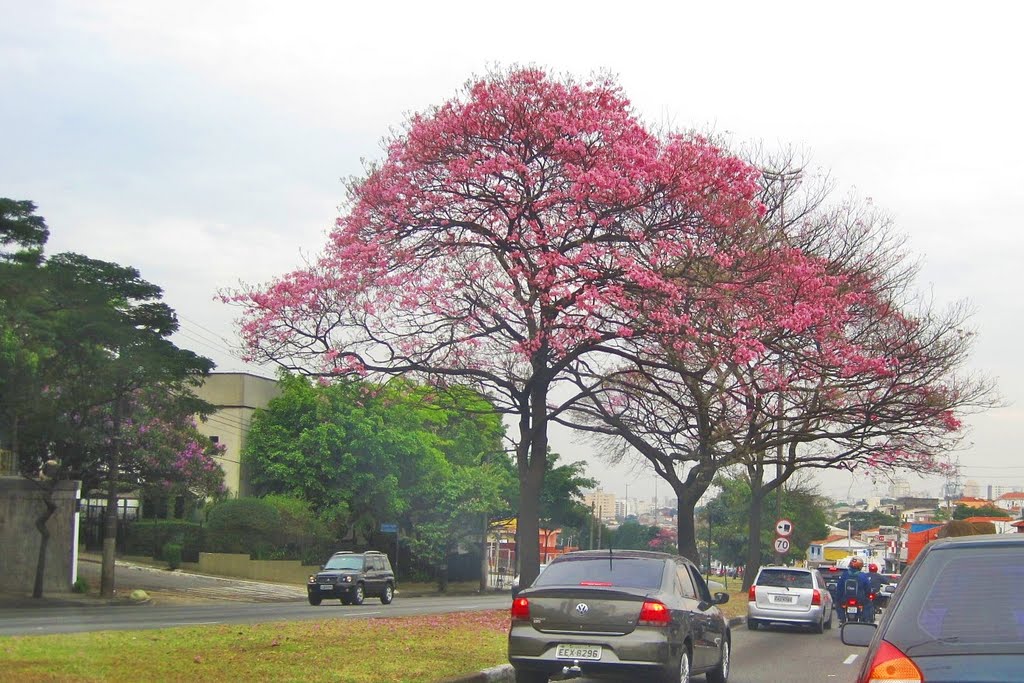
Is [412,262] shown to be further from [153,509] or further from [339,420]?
[153,509]

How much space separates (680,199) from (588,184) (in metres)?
1.56

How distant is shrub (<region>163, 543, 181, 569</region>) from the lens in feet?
155

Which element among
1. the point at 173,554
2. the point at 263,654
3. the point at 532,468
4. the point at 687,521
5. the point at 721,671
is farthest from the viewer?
the point at 173,554

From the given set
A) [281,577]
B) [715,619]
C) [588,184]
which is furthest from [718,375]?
[281,577]

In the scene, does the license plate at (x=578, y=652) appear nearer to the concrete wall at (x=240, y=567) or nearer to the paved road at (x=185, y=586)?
the paved road at (x=185, y=586)

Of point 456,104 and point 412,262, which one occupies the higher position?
point 456,104

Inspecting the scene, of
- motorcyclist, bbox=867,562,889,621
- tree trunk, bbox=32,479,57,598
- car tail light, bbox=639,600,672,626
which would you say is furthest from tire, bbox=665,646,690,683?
tree trunk, bbox=32,479,57,598

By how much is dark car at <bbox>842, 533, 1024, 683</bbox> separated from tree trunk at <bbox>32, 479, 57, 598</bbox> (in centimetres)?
3046

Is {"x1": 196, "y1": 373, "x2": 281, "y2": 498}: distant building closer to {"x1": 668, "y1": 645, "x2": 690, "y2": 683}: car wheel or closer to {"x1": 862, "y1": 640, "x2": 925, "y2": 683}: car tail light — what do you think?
{"x1": 668, "y1": 645, "x2": 690, "y2": 683}: car wheel

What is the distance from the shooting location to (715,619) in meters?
12.8

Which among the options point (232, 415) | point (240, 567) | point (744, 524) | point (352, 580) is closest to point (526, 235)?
point (352, 580)

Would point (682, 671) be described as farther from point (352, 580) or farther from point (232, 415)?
point (232, 415)

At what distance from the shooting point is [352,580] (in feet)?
106

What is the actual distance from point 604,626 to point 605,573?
2.72ft
